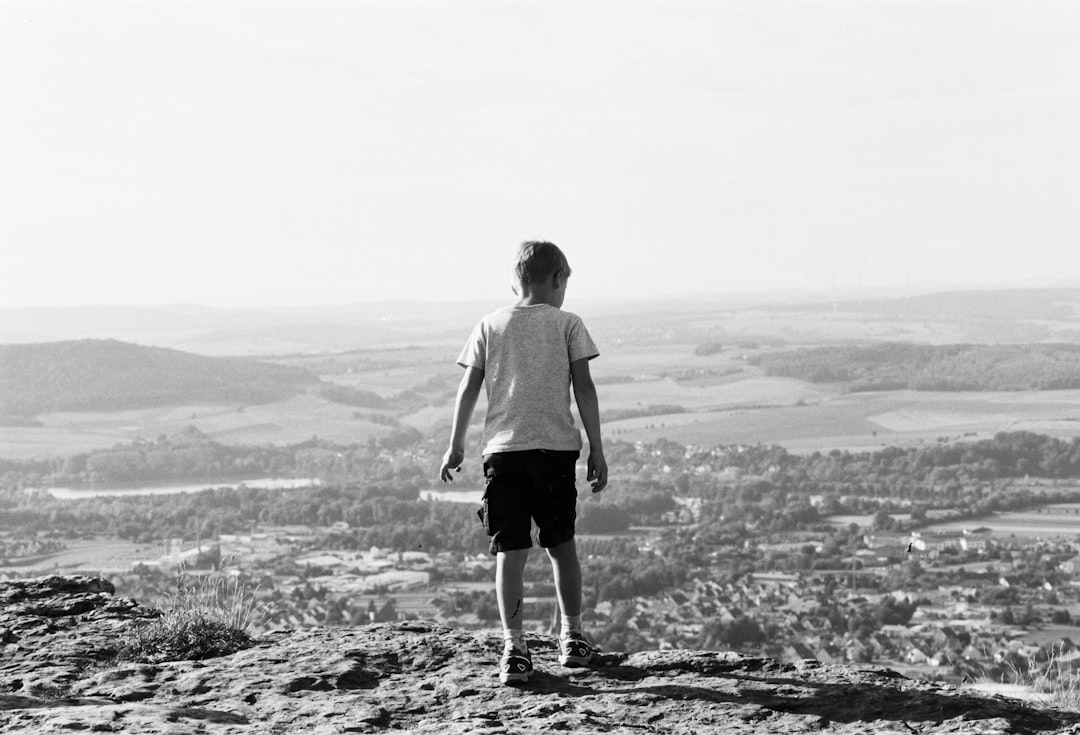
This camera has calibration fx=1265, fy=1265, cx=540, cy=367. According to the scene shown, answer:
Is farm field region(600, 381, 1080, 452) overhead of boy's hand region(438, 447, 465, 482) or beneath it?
beneath

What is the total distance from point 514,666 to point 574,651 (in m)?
0.33

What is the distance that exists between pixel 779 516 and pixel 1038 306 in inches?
1787

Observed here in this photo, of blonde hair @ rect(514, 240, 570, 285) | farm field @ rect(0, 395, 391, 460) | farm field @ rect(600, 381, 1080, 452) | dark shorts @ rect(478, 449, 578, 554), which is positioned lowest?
farm field @ rect(600, 381, 1080, 452)

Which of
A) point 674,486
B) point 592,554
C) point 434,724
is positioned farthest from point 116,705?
point 674,486

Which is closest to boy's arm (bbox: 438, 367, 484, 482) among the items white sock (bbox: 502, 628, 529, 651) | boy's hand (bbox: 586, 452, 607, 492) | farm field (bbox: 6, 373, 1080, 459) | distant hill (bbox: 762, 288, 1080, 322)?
boy's hand (bbox: 586, 452, 607, 492)

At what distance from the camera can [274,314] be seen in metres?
105

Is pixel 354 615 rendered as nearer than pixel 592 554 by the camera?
Yes

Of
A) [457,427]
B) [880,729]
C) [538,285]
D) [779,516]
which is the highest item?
[538,285]

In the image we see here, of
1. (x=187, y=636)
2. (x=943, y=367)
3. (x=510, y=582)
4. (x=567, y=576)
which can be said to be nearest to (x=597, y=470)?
(x=567, y=576)

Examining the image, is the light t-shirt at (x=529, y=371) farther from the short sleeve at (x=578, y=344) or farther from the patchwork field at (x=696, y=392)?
the patchwork field at (x=696, y=392)

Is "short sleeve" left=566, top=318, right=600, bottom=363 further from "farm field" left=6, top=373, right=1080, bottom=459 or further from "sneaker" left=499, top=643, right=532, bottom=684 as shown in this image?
"farm field" left=6, top=373, right=1080, bottom=459

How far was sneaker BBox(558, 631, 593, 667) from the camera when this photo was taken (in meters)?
5.09

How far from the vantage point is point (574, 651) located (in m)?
5.09

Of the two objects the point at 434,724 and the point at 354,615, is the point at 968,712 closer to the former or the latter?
the point at 434,724
